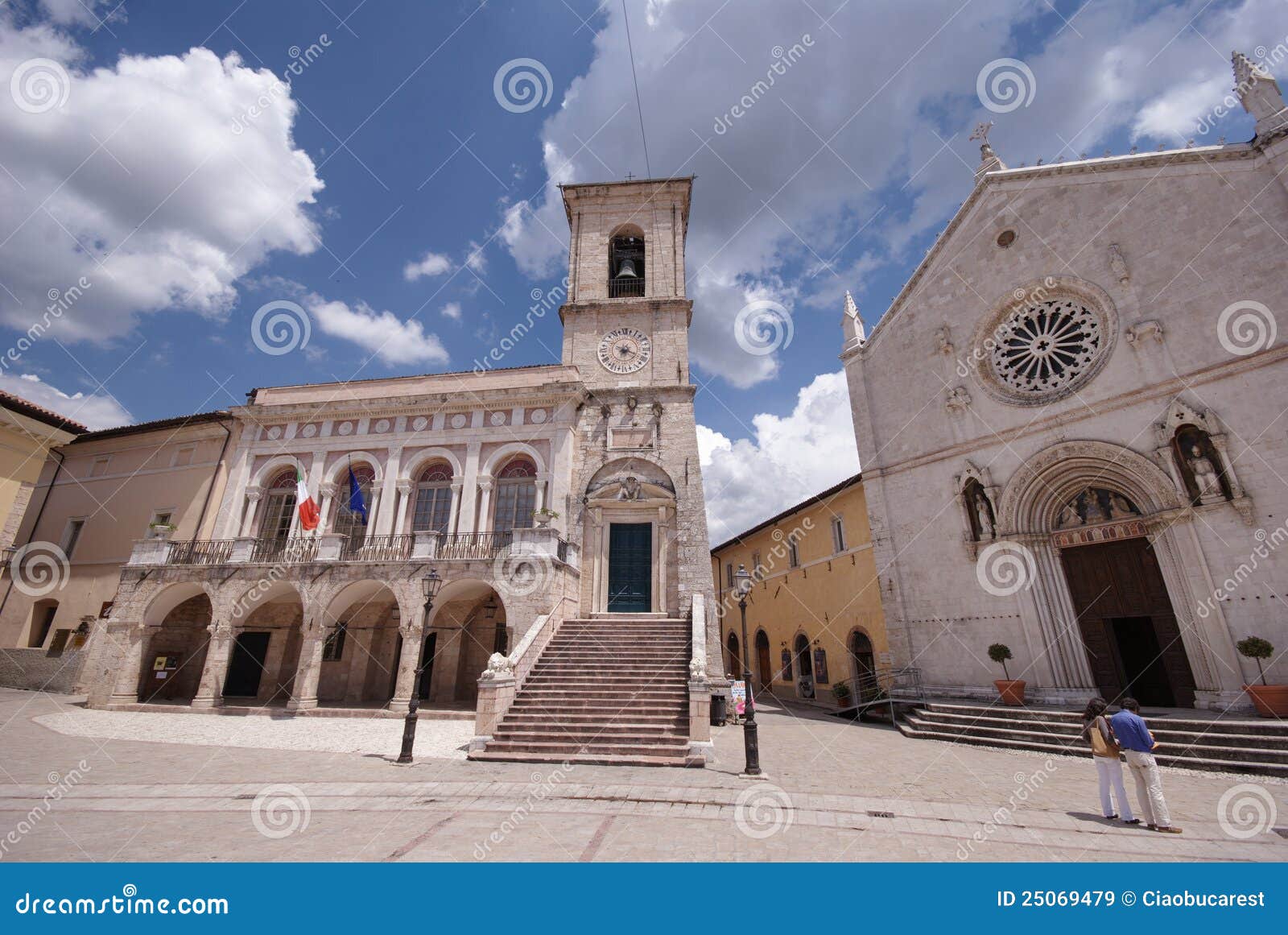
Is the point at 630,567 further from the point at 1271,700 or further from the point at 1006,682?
the point at 1271,700

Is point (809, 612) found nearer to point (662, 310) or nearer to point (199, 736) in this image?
point (662, 310)

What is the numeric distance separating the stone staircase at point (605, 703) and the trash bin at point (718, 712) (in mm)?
2005

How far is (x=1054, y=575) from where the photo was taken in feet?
45.2

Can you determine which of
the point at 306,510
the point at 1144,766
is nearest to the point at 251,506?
the point at 306,510

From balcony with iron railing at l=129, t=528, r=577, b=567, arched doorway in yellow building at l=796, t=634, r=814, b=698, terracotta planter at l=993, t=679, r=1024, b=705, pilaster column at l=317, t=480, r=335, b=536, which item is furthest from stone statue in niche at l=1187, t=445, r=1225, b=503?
pilaster column at l=317, t=480, r=335, b=536

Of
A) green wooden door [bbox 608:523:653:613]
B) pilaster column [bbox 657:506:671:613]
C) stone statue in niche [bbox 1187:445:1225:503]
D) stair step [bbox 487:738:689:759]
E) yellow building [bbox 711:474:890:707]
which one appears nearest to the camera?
stair step [bbox 487:738:689:759]

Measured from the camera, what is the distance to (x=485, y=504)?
720 inches

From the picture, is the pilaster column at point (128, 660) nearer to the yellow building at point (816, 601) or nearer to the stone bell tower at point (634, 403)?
the stone bell tower at point (634, 403)

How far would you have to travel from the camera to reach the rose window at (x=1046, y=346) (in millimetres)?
Result: 14070

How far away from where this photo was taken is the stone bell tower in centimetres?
1747

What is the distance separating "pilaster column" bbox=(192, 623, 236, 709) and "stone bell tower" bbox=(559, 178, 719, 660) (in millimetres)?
10257

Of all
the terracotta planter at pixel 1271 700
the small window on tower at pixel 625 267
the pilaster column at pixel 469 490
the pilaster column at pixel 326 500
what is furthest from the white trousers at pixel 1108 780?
the pilaster column at pixel 326 500

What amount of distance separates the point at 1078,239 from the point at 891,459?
746 centimetres

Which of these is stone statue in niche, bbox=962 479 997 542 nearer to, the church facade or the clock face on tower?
the church facade
